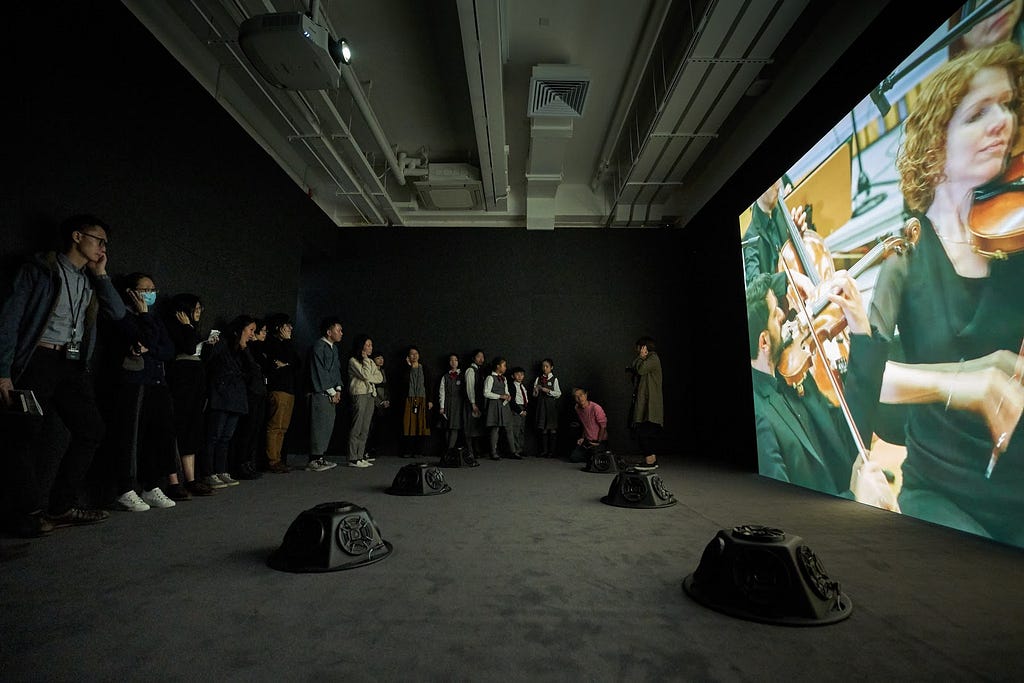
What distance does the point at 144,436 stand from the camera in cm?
312

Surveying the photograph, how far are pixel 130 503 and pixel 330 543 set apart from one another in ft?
6.43

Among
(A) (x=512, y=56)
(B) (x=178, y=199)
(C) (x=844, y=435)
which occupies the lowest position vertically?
(C) (x=844, y=435)

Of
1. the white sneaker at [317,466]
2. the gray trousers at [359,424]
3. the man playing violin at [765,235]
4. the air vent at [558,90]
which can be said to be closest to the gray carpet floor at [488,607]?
the white sneaker at [317,466]

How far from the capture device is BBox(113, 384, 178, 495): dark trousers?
9.39ft

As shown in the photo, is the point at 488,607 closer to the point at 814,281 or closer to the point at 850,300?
the point at 850,300

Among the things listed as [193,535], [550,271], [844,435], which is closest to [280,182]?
[550,271]

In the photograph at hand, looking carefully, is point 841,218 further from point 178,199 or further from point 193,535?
point 178,199

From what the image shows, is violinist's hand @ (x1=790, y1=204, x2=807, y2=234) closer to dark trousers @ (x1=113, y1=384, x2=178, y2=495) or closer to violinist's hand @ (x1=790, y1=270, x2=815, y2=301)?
violinist's hand @ (x1=790, y1=270, x2=815, y2=301)

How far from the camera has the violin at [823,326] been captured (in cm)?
275

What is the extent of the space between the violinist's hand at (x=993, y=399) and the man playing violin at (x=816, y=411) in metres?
0.55

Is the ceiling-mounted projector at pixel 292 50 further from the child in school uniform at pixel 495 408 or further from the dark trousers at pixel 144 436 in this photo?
the child in school uniform at pixel 495 408

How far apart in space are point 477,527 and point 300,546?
97 cm

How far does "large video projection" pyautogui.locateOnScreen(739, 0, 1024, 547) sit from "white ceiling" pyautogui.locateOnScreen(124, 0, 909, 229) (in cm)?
124

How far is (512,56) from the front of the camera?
4652 mm
